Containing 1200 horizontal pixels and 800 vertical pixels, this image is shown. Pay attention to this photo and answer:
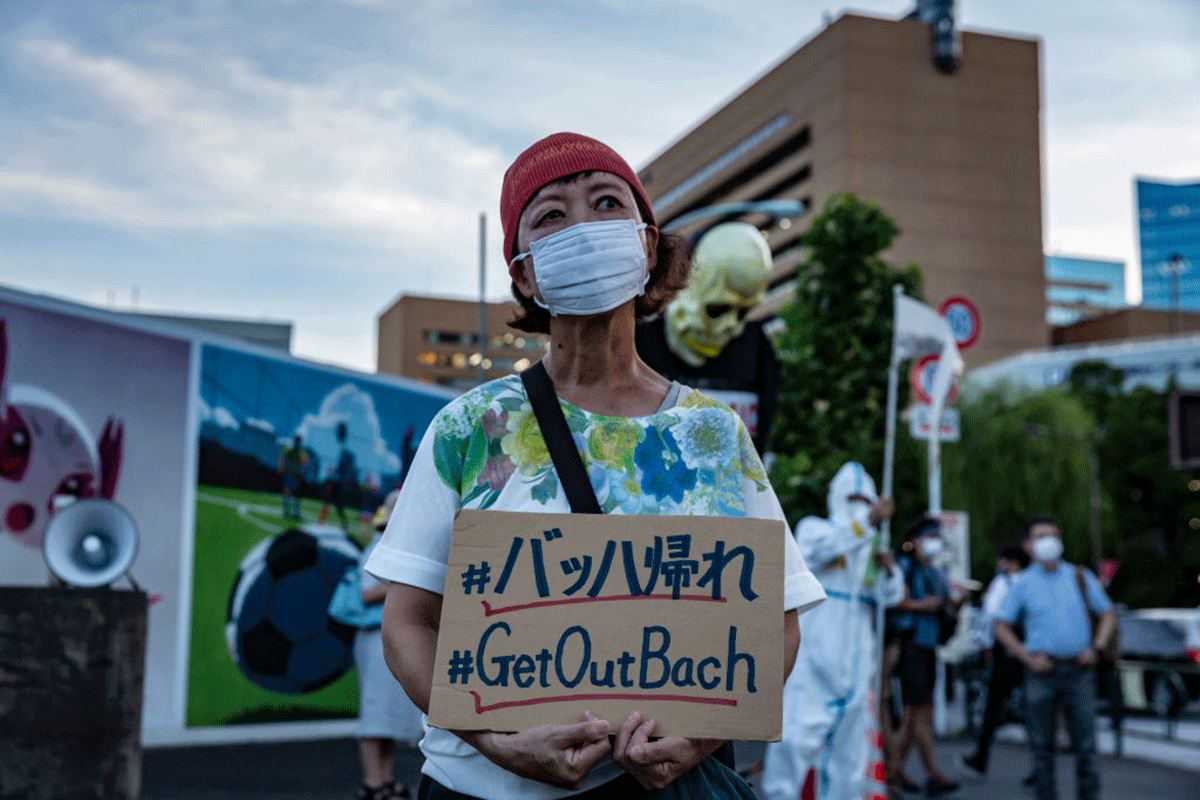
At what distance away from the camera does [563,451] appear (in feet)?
6.79

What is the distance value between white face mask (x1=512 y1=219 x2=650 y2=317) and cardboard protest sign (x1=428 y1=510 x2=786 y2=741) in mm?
430

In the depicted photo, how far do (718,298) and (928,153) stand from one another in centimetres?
8589

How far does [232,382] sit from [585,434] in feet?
33.8

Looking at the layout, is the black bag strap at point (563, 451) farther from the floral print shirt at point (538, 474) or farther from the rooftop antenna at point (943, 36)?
the rooftop antenna at point (943, 36)

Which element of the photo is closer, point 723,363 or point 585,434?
point 585,434

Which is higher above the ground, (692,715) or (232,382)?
(232,382)

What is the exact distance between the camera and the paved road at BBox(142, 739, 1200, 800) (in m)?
9.07

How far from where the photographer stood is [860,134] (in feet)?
275

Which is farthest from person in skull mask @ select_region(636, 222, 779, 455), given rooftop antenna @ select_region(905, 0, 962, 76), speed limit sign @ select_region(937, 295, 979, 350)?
rooftop antenna @ select_region(905, 0, 962, 76)

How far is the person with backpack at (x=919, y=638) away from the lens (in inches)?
406

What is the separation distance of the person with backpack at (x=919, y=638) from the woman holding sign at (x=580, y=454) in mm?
8599

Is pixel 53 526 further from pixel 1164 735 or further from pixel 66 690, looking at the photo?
pixel 1164 735

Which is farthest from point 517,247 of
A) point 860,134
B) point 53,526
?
point 860,134

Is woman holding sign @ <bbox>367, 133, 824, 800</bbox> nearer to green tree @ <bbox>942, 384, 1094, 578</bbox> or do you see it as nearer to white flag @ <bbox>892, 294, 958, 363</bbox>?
white flag @ <bbox>892, 294, 958, 363</bbox>
